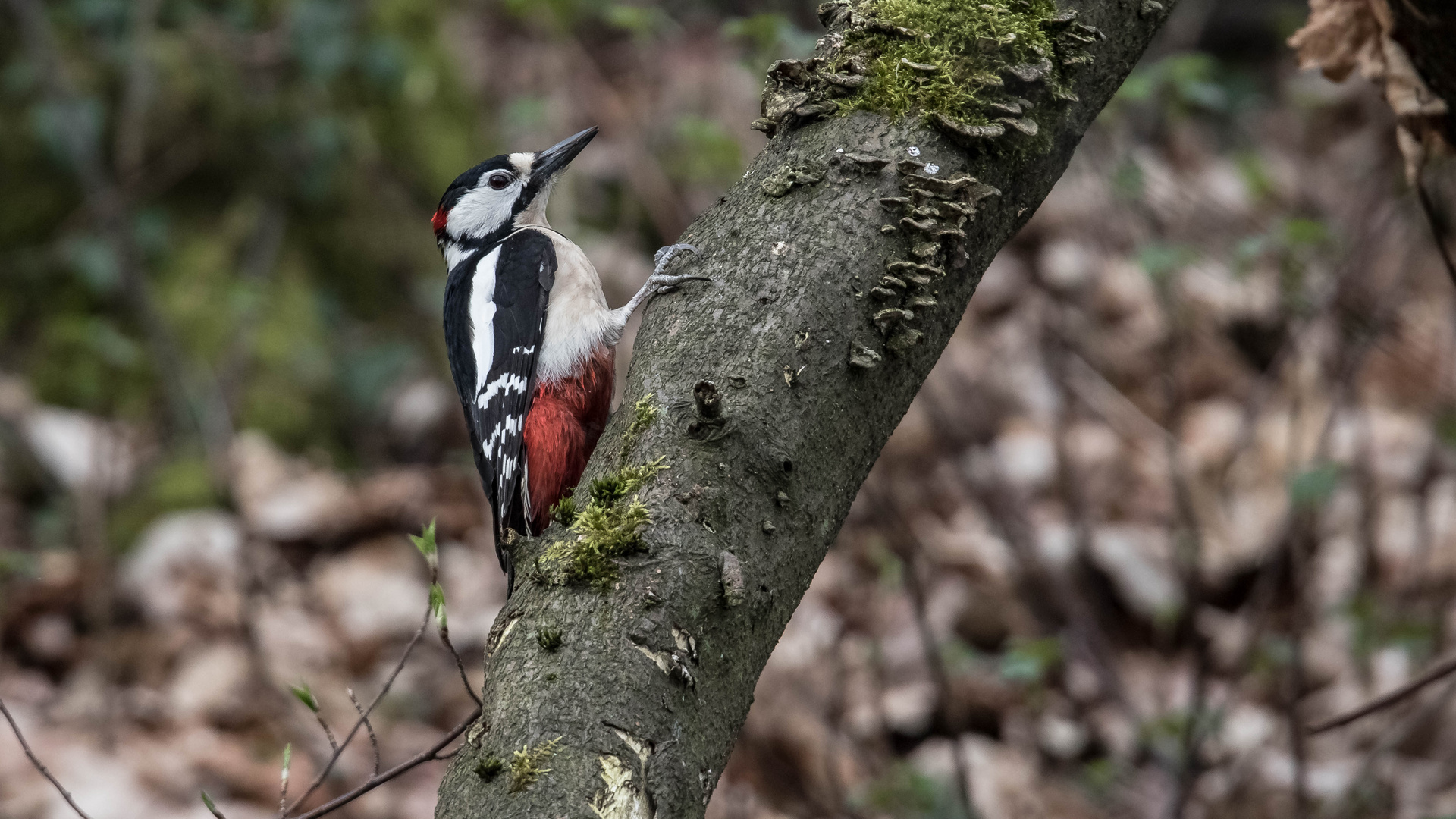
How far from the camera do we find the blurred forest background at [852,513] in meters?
3.47

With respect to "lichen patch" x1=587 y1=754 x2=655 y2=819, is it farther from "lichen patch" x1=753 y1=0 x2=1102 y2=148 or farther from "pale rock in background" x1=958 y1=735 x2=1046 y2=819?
"pale rock in background" x1=958 y1=735 x2=1046 y2=819

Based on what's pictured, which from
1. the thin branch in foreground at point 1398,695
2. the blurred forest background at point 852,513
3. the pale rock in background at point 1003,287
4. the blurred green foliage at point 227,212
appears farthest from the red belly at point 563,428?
the pale rock in background at point 1003,287

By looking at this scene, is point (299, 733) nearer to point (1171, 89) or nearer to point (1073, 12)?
point (1073, 12)

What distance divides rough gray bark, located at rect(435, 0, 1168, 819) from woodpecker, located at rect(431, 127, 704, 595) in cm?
105

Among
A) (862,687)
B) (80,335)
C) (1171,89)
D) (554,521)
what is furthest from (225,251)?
(554,521)

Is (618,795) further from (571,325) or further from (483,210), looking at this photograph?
(483,210)

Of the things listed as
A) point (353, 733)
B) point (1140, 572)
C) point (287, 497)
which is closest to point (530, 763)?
point (353, 733)

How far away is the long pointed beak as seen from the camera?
332 centimetres

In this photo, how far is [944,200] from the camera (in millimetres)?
1320

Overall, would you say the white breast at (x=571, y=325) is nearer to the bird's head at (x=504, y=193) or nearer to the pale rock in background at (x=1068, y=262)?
the bird's head at (x=504, y=193)

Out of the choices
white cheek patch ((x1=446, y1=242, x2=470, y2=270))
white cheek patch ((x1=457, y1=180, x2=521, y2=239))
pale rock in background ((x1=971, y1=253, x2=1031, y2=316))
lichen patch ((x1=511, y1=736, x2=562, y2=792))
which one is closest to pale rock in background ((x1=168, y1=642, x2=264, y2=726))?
white cheek patch ((x1=446, y1=242, x2=470, y2=270))

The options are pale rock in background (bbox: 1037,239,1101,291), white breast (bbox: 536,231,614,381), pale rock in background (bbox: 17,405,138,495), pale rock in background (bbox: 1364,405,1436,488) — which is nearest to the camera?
white breast (bbox: 536,231,614,381)

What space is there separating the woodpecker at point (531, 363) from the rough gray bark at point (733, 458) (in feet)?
3.45

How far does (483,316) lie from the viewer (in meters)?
3.02
